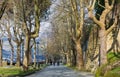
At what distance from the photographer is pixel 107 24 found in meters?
43.7

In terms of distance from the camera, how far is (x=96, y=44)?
5075 centimetres

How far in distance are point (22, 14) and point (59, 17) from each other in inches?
606

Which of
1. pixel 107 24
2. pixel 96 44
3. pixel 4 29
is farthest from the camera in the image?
pixel 4 29

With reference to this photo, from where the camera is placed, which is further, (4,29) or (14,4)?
(4,29)

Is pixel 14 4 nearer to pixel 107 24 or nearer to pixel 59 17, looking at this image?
pixel 107 24

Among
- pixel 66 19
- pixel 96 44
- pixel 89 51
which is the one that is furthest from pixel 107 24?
pixel 66 19

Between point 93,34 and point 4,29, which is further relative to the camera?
point 4,29

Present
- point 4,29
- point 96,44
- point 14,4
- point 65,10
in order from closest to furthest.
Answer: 1. point 14,4
2. point 96,44
3. point 65,10
4. point 4,29

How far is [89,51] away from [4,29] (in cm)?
1863

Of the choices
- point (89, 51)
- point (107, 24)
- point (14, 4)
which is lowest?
point (89, 51)

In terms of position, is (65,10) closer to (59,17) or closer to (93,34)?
(59,17)

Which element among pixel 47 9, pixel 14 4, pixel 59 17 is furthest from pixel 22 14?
pixel 59 17

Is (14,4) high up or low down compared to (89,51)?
up

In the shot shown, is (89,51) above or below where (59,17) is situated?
below
